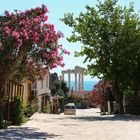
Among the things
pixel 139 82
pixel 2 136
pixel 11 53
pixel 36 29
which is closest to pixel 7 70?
pixel 11 53

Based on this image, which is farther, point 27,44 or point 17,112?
point 17,112

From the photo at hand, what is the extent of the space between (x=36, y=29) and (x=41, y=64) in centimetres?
192

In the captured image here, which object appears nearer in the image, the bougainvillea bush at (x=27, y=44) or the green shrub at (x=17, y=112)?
the bougainvillea bush at (x=27, y=44)

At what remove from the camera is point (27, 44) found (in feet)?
59.4

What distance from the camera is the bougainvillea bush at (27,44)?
17812mm

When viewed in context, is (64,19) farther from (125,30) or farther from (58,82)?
(58,82)

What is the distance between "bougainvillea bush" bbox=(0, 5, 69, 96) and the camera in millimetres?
17812

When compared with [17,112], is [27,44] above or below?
above

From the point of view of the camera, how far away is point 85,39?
38.5 metres

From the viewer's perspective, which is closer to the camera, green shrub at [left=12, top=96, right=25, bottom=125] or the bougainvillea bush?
the bougainvillea bush

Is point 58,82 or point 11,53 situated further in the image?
point 58,82

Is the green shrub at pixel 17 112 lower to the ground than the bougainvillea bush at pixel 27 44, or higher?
lower

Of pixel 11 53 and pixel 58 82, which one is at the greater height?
pixel 58 82

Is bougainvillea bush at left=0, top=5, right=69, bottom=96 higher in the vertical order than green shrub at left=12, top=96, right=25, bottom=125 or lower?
higher
